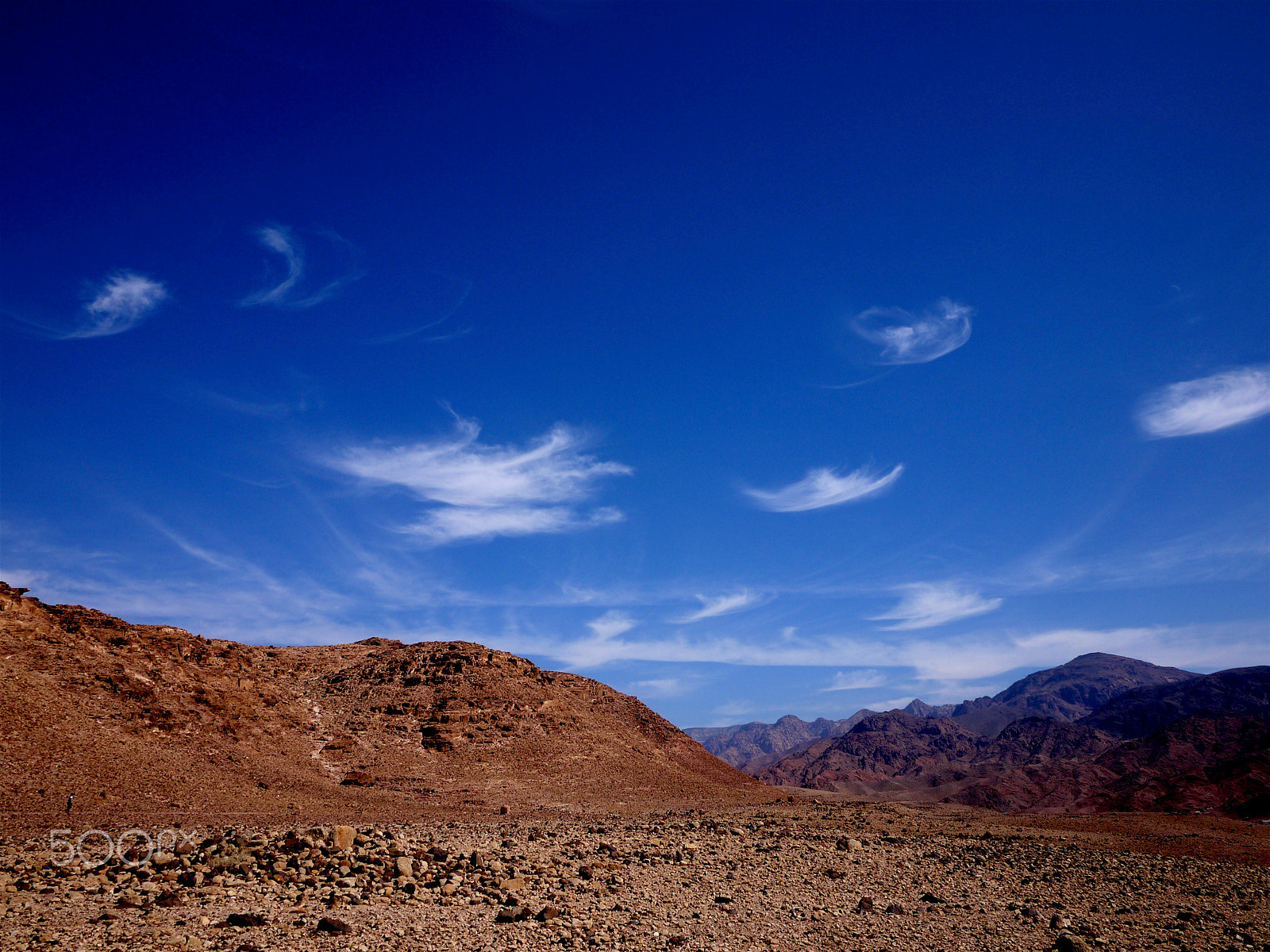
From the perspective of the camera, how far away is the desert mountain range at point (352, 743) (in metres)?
28.1

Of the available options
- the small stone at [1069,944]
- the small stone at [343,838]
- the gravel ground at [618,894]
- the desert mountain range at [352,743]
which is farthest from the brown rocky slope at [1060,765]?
the small stone at [343,838]

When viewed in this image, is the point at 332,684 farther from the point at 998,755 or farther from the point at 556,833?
the point at 998,755

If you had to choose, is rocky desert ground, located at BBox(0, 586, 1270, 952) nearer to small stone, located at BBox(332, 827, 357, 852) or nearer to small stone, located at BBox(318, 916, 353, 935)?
small stone, located at BBox(318, 916, 353, 935)

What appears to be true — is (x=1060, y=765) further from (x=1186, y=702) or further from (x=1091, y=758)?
(x=1186, y=702)

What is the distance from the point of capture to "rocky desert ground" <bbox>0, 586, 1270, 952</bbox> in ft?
45.8

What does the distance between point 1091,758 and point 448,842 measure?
107 meters

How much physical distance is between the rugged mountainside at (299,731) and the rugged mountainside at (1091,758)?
3996 cm

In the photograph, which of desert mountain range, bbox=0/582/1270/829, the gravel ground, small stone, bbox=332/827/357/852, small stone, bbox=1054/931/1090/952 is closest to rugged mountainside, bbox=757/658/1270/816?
desert mountain range, bbox=0/582/1270/829

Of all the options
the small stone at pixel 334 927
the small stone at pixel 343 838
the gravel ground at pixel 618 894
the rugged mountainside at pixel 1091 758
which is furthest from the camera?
the rugged mountainside at pixel 1091 758

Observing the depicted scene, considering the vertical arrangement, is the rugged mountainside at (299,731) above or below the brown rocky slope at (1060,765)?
above

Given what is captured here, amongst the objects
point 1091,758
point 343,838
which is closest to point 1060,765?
point 1091,758

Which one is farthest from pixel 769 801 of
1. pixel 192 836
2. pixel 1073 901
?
pixel 192 836

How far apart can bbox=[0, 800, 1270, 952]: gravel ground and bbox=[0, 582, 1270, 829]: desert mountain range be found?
9808mm

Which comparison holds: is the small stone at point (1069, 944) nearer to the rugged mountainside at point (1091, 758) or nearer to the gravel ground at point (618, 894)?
the gravel ground at point (618, 894)
